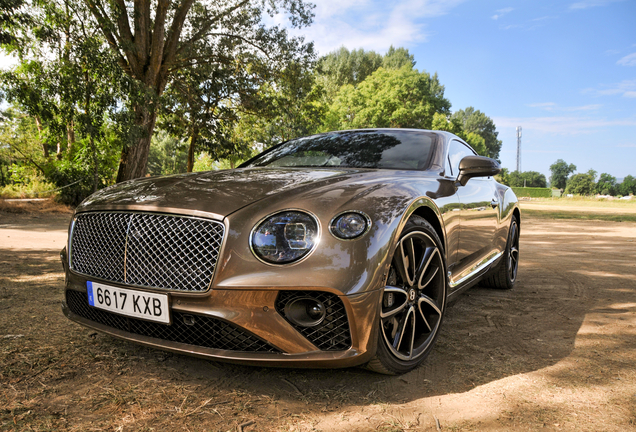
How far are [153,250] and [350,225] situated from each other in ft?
2.94

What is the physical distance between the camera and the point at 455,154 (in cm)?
362

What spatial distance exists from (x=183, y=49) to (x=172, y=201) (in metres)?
12.2

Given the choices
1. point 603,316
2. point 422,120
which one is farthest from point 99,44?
point 422,120

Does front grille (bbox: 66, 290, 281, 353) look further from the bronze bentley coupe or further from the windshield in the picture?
the windshield

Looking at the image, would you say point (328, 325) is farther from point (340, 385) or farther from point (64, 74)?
point (64, 74)

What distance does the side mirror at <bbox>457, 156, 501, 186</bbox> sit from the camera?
320 cm

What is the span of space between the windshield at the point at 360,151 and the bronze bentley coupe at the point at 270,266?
402 mm

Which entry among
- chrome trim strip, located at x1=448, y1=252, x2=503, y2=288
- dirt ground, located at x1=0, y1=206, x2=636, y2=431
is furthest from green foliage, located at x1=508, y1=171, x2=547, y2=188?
dirt ground, located at x1=0, y1=206, x2=636, y2=431

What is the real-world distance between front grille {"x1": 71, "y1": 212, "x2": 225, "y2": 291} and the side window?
200 centimetres

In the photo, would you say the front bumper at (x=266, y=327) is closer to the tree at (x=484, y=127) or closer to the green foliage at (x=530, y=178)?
the tree at (x=484, y=127)

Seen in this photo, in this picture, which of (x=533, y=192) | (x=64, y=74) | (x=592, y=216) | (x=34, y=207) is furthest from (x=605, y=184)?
(x=64, y=74)

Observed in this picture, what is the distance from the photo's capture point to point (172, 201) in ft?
7.13

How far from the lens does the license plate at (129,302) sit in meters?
2.02

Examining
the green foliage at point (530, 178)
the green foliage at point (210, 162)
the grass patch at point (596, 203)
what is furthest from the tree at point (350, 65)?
the green foliage at point (530, 178)
